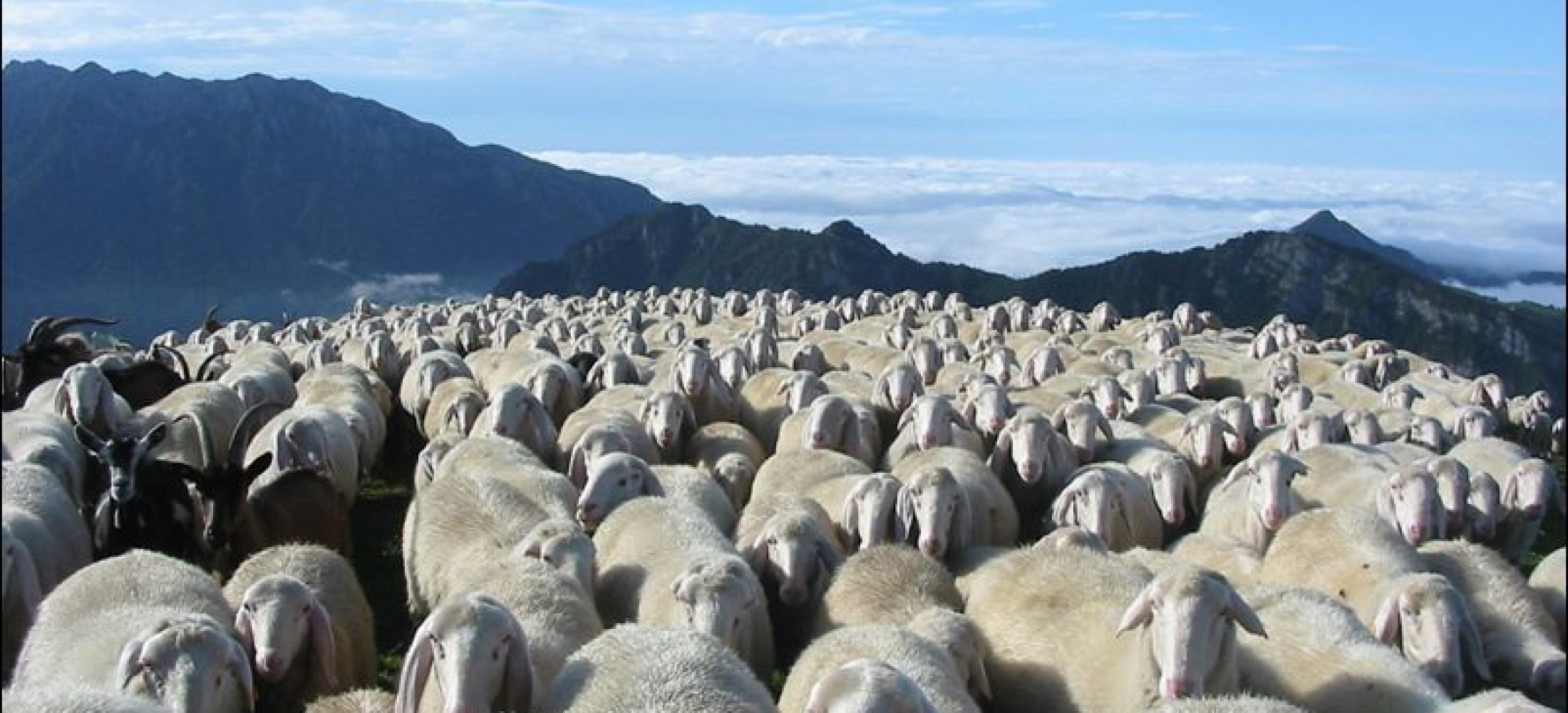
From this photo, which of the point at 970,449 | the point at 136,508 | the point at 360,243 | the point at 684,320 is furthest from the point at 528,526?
the point at 360,243

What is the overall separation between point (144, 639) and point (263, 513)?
14.8 ft

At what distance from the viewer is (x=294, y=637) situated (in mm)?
7023

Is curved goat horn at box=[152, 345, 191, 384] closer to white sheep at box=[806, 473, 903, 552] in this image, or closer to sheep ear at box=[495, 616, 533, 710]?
white sheep at box=[806, 473, 903, 552]

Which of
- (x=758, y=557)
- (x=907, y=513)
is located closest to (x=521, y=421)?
(x=907, y=513)

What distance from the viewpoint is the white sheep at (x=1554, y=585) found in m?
9.41

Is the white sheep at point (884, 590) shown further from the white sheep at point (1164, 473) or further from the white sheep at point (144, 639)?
the white sheep at point (1164, 473)

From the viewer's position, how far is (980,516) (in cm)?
1061

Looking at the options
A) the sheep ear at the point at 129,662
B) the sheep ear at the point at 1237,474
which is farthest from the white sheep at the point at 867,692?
the sheep ear at the point at 1237,474

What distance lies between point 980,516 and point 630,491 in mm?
2614

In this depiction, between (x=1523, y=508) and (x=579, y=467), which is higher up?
(x=579, y=467)

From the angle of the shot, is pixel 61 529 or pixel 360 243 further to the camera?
pixel 360 243

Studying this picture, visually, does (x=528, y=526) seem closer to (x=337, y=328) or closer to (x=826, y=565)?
(x=826, y=565)

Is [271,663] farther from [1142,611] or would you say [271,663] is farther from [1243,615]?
[1243,615]

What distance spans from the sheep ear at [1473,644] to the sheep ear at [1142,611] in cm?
215
